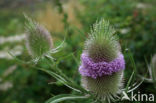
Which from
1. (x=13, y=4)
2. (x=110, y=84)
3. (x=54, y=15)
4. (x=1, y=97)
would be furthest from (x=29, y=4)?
(x=110, y=84)

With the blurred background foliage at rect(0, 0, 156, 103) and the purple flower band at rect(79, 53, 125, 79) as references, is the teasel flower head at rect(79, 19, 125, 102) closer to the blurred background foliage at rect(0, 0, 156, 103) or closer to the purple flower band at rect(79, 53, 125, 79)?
the purple flower band at rect(79, 53, 125, 79)

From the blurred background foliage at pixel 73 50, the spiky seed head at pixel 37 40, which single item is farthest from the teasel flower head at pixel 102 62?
the blurred background foliage at pixel 73 50

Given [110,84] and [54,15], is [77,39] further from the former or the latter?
[54,15]

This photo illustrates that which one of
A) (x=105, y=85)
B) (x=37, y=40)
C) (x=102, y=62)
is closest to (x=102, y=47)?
(x=102, y=62)

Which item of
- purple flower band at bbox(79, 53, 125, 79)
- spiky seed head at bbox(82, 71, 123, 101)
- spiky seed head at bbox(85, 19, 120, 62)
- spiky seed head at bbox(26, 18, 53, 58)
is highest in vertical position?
spiky seed head at bbox(26, 18, 53, 58)

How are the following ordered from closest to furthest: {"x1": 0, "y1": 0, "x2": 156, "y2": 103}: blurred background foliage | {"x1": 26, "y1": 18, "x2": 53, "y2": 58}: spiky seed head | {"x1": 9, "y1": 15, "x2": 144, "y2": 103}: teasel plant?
{"x1": 9, "y1": 15, "x2": 144, "y2": 103}: teasel plant < {"x1": 26, "y1": 18, "x2": 53, "y2": 58}: spiky seed head < {"x1": 0, "y1": 0, "x2": 156, "y2": 103}: blurred background foliage

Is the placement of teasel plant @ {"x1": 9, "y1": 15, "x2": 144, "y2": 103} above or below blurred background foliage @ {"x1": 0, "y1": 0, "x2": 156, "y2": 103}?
below

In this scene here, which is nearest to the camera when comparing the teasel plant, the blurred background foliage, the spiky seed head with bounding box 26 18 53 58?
the teasel plant

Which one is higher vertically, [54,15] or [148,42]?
[54,15]

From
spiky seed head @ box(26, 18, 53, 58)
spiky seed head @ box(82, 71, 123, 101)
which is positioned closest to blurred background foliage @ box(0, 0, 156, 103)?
spiky seed head @ box(26, 18, 53, 58)

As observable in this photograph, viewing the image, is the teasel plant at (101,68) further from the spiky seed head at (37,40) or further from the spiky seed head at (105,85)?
the spiky seed head at (37,40)
